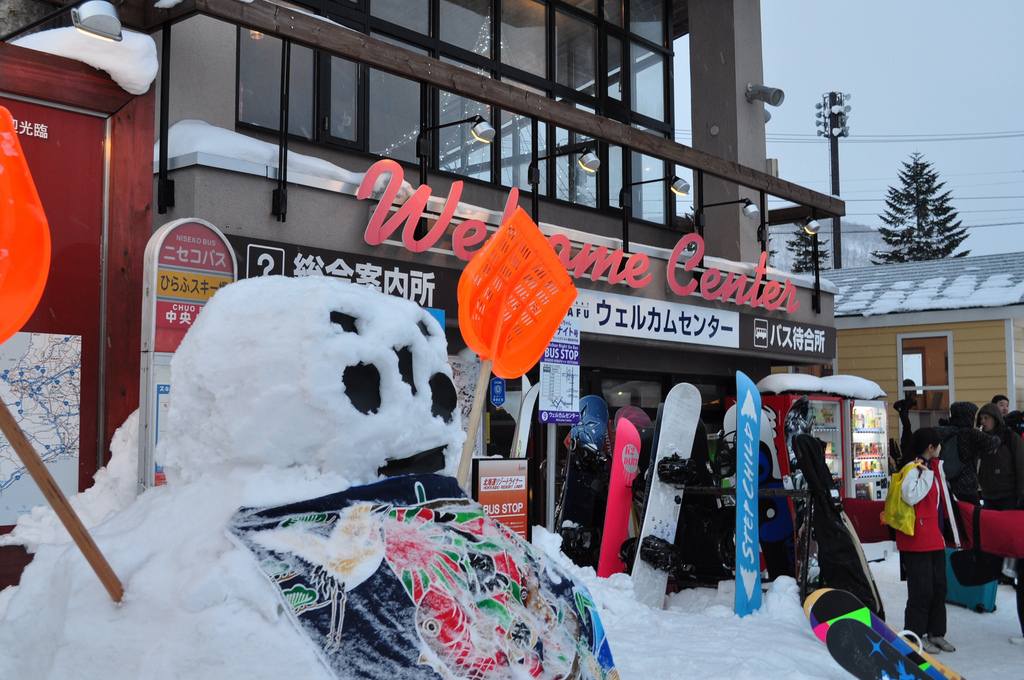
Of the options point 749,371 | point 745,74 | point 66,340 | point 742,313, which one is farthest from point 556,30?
point 66,340

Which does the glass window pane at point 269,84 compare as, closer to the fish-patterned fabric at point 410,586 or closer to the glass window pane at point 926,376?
the fish-patterned fabric at point 410,586

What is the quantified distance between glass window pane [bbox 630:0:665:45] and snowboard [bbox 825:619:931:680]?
30.0ft

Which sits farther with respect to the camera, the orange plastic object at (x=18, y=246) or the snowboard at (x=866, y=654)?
the snowboard at (x=866, y=654)

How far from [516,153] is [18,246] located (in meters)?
8.20

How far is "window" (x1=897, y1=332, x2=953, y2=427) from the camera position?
13.9 m

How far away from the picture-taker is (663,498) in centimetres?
686

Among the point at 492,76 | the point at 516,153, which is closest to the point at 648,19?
the point at 492,76

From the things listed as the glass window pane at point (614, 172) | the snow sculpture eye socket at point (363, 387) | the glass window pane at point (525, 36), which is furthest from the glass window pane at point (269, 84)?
the snow sculpture eye socket at point (363, 387)

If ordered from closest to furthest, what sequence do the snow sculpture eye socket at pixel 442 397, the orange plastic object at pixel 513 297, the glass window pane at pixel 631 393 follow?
1. the snow sculpture eye socket at pixel 442 397
2. the orange plastic object at pixel 513 297
3. the glass window pane at pixel 631 393

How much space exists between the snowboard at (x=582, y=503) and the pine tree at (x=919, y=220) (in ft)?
110

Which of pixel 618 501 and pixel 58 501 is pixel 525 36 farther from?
pixel 58 501

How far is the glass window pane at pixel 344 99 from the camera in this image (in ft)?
26.3

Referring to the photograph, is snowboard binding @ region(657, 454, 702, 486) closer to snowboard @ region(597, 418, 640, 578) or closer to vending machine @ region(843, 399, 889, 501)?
snowboard @ region(597, 418, 640, 578)

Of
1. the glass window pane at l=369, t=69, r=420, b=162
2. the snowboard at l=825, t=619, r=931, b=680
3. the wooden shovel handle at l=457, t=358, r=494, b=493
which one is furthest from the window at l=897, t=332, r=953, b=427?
the wooden shovel handle at l=457, t=358, r=494, b=493
